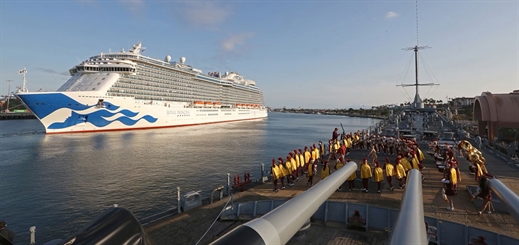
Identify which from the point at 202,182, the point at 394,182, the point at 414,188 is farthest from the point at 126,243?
the point at 202,182

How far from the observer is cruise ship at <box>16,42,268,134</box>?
41688mm

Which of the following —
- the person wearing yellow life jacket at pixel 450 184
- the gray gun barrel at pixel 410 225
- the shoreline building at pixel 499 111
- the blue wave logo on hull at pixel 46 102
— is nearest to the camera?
the gray gun barrel at pixel 410 225

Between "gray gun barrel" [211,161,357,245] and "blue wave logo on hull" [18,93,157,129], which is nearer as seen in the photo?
"gray gun barrel" [211,161,357,245]

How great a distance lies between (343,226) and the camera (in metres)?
6.44

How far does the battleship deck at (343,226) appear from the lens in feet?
19.5

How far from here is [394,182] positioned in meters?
10.4

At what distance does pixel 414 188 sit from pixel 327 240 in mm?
2967

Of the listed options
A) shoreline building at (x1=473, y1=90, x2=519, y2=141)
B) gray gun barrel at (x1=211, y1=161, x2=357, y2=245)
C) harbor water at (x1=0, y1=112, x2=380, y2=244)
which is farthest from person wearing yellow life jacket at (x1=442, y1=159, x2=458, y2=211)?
shoreline building at (x1=473, y1=90, x2=519, y2=141)

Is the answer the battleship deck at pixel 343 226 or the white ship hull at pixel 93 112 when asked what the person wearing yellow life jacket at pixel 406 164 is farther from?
the white ship hull at pixel 93 112

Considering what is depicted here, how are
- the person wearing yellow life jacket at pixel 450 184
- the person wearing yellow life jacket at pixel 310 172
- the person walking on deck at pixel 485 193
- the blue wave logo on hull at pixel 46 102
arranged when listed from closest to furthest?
1. the person walking on deck at pixel 485 193
2. the person wearing yellow life jacket at pixel 450 184
3. the person wearing yellow life jacket at pixel 310 172
4. the blue wave logo on hull at pixel 46 102

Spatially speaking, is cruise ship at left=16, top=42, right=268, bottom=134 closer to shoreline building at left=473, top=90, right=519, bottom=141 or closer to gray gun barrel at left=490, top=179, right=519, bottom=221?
gray gun barrel at left=490, top=179, right=519, bottom=221

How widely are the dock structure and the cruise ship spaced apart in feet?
147

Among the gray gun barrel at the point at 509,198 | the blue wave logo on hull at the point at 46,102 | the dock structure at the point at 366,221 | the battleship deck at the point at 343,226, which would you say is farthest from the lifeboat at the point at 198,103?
the gray gun barrel at the point at 509,198

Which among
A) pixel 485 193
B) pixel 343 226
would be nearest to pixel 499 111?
pixel 485 193
